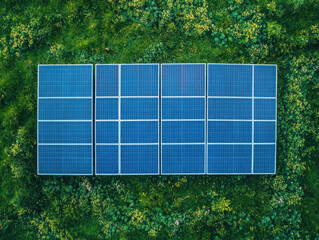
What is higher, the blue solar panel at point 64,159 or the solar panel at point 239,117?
the solar panel at point 239,117

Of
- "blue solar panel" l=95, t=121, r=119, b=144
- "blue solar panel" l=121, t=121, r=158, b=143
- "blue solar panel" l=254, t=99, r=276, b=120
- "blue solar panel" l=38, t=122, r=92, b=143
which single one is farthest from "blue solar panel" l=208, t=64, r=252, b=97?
"blue solar panel" l=38, t=122, r=92, b=143

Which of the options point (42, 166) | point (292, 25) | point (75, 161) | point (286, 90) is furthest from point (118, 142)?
point (292, 25)

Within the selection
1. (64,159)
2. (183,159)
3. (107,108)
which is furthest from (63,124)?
(183,159)

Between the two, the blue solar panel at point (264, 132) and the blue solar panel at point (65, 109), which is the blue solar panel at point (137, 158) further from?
the blue solar panel at point (264, 132)

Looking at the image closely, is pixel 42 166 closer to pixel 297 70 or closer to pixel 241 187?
pixel 241 187

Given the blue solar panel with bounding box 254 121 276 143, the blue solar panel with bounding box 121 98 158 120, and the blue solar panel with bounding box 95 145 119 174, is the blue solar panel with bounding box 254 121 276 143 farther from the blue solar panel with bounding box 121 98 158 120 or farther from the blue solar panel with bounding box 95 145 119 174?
the blue solar panel with bounding box 95 145 119 174

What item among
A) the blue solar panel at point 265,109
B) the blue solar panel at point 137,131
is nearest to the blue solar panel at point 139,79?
the blue solar panel at point 137,131

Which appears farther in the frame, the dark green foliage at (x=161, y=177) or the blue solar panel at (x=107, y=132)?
the dark green foliage at (x=161, y=177)

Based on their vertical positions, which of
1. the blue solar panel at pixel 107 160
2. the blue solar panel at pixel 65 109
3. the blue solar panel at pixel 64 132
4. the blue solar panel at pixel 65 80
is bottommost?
the blue solar panel at pixel 107 160
